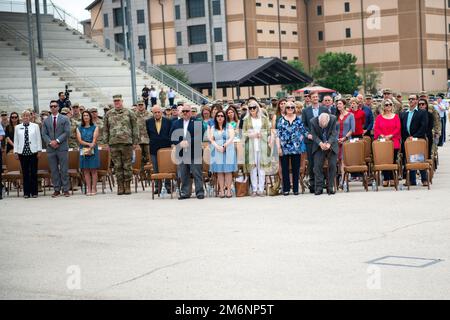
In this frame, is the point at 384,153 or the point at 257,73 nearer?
the point at 384,153

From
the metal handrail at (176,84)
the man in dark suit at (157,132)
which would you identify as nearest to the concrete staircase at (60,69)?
the metal handrail at (176,84)

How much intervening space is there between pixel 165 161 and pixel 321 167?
135 inches

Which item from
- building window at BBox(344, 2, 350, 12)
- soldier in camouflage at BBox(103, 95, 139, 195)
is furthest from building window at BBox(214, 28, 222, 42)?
soldier in camouflage at BBox(103, 95, 139, 195)

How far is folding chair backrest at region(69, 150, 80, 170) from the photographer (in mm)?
22156

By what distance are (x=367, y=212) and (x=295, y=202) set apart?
252cm

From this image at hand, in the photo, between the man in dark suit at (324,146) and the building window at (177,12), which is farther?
the building window at (177,12)

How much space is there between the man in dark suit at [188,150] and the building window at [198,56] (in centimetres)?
8192

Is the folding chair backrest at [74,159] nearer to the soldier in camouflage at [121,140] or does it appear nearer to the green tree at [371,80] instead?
the soldier in camouflage at [121,140]

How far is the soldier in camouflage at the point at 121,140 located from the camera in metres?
20.9

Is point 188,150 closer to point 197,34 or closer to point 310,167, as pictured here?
point 310,167

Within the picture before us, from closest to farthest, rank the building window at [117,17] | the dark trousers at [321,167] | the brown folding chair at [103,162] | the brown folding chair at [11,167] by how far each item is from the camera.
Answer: the dark trousers at [321,167]
the brown folding chair at [103,162]
the brown folding chair at [11,167]
the building window at [117,17]

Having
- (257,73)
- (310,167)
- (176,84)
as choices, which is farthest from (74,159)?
(257,73)

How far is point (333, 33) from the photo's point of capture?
106812mm
